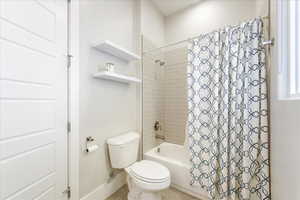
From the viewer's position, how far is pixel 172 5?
8.47 feet

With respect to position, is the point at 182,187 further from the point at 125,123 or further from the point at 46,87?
the point at 46,87

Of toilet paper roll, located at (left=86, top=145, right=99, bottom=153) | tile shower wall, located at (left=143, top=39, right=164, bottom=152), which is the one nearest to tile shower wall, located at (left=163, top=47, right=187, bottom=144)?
tile shower wall, located at (left=143, top=39, right=164, bottom=152)

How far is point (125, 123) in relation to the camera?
1.97 metres

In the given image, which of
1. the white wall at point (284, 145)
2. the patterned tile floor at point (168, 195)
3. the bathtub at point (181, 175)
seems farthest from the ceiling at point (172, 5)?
the patterned tile floor at point (168, 195)

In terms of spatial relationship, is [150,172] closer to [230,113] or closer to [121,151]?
[121,151]

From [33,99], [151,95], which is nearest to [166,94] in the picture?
[151,95]

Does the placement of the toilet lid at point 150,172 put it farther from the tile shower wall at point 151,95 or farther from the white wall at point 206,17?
the white wall at point 206,17

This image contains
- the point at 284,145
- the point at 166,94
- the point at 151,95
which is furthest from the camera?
the point at 166,94

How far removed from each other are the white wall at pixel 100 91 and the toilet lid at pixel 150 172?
43 cm

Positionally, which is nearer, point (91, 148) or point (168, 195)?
point (91, 148)

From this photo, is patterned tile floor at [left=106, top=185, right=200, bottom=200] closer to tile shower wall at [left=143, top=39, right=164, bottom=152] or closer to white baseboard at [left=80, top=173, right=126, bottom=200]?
white baseboard at [left=80, top=173, right=126, bottom=200]

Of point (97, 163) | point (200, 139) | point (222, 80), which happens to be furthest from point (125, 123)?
point (222, 80)

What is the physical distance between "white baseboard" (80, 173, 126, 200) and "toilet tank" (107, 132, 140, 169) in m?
0.27

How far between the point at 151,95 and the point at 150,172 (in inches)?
50.8
